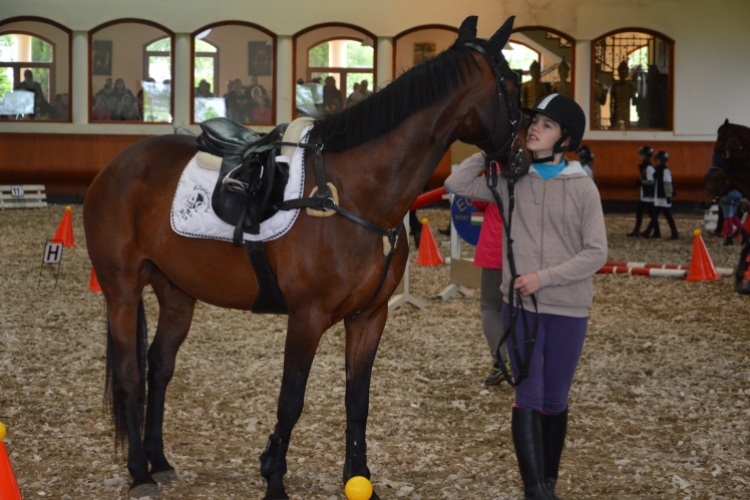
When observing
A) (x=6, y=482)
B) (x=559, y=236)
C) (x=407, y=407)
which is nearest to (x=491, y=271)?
(x=407, y=407)

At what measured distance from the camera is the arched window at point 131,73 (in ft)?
68.0

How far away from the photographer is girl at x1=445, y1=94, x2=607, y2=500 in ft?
10.1

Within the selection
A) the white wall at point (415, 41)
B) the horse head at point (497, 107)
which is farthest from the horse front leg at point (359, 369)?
the white wall at point (415, 41)

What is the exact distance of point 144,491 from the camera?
354cm

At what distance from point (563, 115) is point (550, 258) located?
1.72 ft

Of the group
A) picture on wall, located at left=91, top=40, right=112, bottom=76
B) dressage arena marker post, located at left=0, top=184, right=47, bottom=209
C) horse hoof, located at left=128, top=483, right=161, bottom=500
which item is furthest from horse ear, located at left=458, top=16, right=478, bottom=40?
picture on wall, located at left=91, top=40, right=112, bottom=76

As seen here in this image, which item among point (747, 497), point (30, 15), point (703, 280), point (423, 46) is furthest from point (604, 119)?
point (747, 497)

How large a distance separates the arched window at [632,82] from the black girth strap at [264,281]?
60.7ft

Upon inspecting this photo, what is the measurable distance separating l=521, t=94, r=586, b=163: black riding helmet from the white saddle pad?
906mm

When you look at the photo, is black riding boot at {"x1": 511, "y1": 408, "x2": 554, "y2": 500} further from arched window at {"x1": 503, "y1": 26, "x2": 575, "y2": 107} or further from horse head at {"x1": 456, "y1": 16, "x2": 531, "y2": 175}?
arched window at {"x1": 503, "y1": 26, "x2": 575, "y2": 107}

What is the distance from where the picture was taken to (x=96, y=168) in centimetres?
2012

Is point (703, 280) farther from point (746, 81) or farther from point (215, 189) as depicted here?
point (746, 81)

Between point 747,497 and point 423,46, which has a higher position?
point 423,46

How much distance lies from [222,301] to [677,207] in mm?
18217
